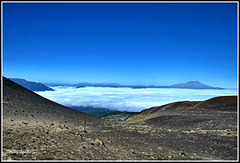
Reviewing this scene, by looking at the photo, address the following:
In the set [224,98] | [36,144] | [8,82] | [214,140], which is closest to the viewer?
[36,144]

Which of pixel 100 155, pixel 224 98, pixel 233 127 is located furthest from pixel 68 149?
→ pixel 224 98

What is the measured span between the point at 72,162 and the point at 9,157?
2.13m

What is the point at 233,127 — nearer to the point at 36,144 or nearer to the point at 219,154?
the point at 219,154

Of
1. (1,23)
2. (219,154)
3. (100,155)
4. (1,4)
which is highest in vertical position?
(1,4)

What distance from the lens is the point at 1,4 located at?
682cm

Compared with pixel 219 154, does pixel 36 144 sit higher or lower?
higher

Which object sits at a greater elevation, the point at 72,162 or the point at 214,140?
the point at 72,162

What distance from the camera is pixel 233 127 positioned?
16.1m

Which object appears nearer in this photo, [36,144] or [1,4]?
[1,4]

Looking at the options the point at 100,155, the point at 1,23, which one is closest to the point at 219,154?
the point at 100,155

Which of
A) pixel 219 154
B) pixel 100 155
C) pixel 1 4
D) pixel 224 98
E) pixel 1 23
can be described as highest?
pixel 1 4

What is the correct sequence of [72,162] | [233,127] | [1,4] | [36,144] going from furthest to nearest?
1. [233,127]
2. [36,144]
3. [1,4]
4. [72,162]

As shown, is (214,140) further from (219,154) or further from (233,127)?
(233,127)

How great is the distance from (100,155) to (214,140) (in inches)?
389
